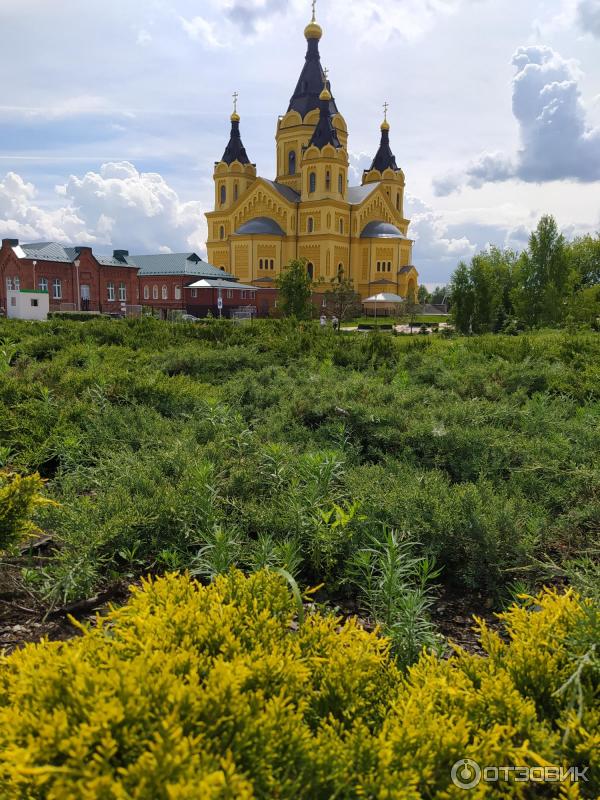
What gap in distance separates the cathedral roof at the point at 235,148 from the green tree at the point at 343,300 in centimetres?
1671

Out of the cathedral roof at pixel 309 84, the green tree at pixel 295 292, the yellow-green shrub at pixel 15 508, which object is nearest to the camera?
the yellow-green shrub at pixel 15 508

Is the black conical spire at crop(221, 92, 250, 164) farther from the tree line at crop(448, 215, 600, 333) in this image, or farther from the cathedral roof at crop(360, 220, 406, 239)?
the tree line at crop(448, 215, 600, 333)

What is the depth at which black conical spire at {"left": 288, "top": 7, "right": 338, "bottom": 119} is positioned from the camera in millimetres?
50312

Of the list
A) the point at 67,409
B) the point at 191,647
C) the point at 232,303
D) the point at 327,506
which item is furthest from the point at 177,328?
the point at 232,303

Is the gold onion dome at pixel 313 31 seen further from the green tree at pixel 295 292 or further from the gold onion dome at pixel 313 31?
the green tree at pixel 295 292

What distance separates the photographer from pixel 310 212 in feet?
157

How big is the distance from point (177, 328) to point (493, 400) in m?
6.22

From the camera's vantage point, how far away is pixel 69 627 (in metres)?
2.66

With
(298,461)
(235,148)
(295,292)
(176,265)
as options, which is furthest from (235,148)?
(298,461)

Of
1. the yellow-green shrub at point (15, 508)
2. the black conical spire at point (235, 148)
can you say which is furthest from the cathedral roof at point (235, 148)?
the yellow-green shrub at point (15, 508)

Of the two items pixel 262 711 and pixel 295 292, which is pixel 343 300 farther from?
pixel 262 711

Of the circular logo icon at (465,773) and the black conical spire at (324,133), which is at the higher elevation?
the black conical spire at (324,133)

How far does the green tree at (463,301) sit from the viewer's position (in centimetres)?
2616

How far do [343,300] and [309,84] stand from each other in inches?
909
